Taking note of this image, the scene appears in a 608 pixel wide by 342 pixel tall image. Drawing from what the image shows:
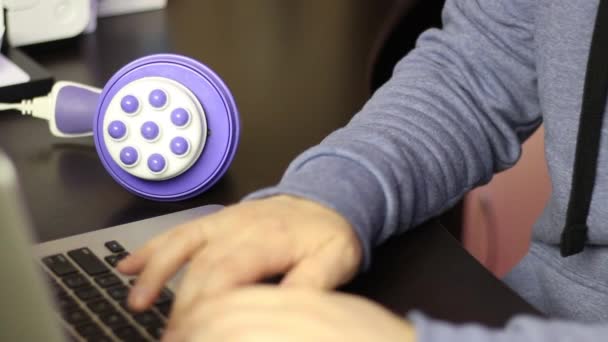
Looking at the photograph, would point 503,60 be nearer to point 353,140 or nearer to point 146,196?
point 353,140

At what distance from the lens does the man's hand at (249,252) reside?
466 millimetres

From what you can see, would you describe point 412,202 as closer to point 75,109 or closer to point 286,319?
point 286,319

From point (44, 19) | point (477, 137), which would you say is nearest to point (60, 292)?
point (477, 137)

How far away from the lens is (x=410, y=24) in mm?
989

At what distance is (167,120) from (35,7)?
37cm

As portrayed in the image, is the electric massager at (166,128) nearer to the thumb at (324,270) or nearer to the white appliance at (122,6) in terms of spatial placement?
the thumb at (324,270)

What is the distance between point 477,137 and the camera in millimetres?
698

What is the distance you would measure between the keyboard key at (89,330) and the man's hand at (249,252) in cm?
2

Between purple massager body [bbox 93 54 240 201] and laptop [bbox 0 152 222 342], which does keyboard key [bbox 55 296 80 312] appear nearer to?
laptop [bbox 0 152 222 342]

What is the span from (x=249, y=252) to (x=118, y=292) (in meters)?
0.08

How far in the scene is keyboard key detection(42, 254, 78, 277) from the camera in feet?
1.67

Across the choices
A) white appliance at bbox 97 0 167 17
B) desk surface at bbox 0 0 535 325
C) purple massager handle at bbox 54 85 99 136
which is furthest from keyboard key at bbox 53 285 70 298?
white appliance at bbox 97 0 167 17

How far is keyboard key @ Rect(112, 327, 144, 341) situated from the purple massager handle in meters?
0.29

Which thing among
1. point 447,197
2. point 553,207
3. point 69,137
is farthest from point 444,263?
point 69,137
